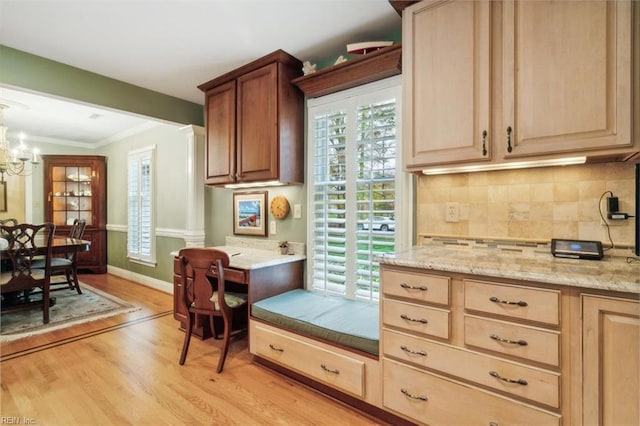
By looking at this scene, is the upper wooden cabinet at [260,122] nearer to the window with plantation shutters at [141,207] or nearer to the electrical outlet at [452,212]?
the electrical outlet at [452,212]

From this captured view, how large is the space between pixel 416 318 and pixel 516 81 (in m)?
1.30

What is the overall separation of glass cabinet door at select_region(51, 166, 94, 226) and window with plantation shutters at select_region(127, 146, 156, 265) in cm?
132

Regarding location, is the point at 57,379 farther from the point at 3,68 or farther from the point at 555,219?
the point at 555,219

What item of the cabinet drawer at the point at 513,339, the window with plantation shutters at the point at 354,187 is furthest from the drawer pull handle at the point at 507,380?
the window with plantation shutters at the point at 354,187

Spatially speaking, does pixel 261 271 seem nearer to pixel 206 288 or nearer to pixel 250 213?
pixel 206 288

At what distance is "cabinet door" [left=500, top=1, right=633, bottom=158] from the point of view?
1335 millimetres

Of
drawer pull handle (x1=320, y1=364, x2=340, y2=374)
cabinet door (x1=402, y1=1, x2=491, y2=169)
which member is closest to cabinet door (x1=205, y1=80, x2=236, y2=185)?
cabinet door (x1=402, y1=1, x2=491, y2=169)

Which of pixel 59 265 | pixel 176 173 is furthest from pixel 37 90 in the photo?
pixel 59 265

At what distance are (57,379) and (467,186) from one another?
10.3 ft

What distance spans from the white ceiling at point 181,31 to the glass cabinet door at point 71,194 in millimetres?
3796

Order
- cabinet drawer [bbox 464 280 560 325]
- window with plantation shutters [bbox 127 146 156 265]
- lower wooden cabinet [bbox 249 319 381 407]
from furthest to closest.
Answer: window with plantation shutters [bbox 127 146 156 265] → lower wooden cabinet [bbox 249 319 381 407] → cabinet drawer [bbox 464 280 560 325]

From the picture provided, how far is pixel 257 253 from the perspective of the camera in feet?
9.62

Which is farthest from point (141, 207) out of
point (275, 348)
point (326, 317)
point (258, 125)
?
point (326, 317)

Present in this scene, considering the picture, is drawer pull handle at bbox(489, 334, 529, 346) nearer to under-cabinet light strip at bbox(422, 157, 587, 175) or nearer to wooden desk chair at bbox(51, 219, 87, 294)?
under-cabinet light strip at bbox(422, 157, 587, 175)
